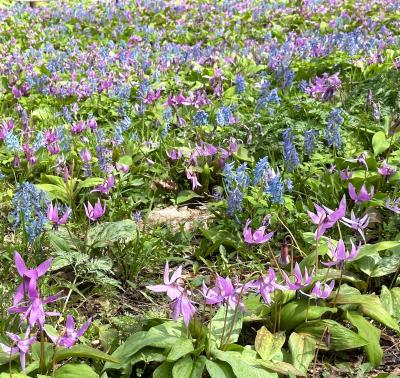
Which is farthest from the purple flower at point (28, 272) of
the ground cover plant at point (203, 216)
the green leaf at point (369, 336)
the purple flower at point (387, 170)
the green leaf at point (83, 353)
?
the purple flower at point (387, 170)

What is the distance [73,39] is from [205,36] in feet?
6.36

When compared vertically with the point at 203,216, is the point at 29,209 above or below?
above

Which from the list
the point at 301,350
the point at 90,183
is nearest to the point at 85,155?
the point at 90,183

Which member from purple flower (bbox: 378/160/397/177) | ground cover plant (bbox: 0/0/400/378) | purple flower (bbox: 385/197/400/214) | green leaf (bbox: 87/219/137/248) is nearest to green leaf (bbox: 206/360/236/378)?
ground cover plant (bbox: 0/0/400/378)

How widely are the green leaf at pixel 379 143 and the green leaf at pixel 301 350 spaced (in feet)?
5.68

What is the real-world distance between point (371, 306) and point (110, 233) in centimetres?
131

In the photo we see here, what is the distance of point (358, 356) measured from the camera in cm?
232

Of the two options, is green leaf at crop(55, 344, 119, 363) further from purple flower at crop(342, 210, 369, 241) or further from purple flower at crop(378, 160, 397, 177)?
purple flower at crop(378, 160, 397, 177)

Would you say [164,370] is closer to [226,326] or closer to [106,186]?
[226,326]

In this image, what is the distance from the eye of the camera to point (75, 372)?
1929mm

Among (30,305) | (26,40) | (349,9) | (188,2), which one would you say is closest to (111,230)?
(30,305)

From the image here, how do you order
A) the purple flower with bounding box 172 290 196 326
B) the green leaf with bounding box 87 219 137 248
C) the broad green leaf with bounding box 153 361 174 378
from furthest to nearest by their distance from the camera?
the green leaf with bounding box 87 219 137 248 → the broad green leaf with bounding box 153 361 174 378 → the purple flower with bounding box 172 290 196 326

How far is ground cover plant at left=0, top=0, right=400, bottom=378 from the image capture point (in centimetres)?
210

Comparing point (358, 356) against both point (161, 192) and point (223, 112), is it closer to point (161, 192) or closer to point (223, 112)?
point (161, 192)
